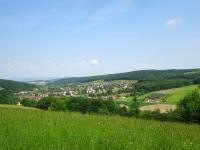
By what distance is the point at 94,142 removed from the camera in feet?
24.8

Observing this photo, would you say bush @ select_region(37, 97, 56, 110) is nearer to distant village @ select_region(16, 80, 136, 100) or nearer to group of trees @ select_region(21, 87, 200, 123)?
group of trees @ select_region(21, 87, 200, 123)

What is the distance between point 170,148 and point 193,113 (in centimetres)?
2939

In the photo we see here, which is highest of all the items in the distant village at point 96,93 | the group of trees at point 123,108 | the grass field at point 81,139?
the grass field at point 81,139

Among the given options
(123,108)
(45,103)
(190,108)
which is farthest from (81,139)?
(45,103)

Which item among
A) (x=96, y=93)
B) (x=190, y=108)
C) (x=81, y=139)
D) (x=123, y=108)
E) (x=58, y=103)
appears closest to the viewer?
(x=81, y=139)

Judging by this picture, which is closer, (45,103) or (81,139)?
(81,139)

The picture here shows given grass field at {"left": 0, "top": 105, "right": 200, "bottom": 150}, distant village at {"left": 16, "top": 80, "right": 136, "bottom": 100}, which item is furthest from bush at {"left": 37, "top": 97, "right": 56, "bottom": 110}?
grass field at {"left": 0, "top": 105, "right": 200, "bottom": 150}

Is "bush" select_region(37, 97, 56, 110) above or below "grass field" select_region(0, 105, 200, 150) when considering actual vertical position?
below

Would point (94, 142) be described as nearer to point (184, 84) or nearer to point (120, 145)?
point (120, 145)

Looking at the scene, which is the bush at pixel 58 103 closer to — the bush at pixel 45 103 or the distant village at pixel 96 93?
the bush at pixel 45 103

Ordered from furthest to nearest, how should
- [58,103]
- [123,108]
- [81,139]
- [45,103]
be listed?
1. [45,103]
2. [58,103]
3. [123,108]
4. [81,139]

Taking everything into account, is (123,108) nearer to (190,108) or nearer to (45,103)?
(45,103)

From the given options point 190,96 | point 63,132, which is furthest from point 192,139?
point 190,96

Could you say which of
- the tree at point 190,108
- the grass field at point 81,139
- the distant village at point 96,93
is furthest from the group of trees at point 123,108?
the distant village at point 96,93
